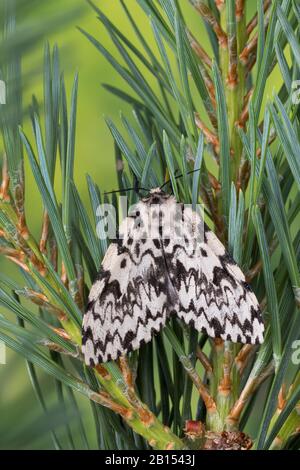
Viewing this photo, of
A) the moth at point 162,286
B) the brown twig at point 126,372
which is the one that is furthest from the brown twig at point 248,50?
the brown twig at point 126,372

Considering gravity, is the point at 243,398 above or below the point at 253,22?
below

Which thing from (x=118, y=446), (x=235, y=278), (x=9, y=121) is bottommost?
(x=118, y=446)

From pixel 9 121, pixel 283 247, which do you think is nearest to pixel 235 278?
pixel 283 247

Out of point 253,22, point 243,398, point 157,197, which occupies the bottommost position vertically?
point 243,398

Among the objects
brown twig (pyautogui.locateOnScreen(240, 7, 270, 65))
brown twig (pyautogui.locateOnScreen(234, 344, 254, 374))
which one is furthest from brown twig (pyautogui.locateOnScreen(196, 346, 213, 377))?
brown twig (pyautogui.locateOnScreen(240, 7, 270, 65))

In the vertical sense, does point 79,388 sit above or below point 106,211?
below

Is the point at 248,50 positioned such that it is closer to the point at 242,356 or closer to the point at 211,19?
the point at 211,19

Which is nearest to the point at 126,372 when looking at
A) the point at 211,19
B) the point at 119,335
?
the point at 119,335

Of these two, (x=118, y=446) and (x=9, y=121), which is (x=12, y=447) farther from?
(x=9, y=121)
